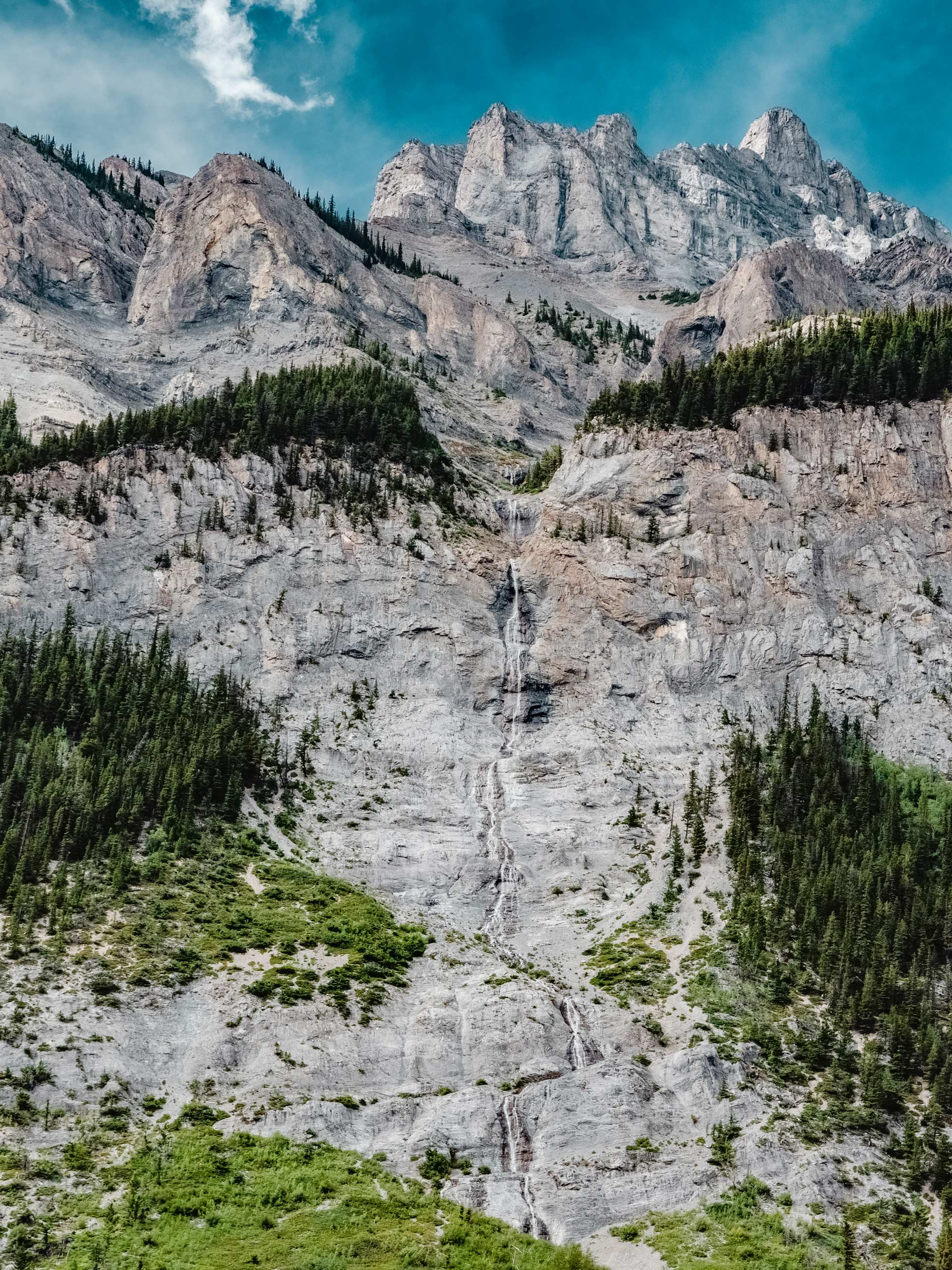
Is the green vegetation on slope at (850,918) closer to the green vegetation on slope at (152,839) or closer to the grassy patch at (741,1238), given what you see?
the grassy patch at (741,1238)

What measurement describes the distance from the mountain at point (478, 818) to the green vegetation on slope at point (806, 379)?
26.4 inches

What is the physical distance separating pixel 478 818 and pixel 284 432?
58283 millimetres

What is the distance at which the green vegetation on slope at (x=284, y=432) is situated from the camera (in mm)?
136375

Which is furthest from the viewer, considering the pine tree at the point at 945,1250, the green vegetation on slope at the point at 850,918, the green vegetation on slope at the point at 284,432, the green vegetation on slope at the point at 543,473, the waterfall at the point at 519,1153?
the green vegetation on slope at the point at 543,473

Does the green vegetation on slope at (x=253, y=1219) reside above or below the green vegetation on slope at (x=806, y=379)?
below

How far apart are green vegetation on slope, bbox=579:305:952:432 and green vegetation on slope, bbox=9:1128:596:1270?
101 metres

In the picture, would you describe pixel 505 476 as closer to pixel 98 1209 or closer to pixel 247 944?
pixel 247 944

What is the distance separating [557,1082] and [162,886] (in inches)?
1273

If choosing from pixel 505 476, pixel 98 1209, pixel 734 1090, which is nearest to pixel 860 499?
pixel 505 476

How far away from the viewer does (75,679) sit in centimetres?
10694

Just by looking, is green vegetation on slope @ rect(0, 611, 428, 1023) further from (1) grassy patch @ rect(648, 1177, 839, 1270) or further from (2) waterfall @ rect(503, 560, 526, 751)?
(1) grassy patch @ rect(648, 1177, 839, 1270)

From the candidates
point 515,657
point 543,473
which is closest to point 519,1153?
point 515,657

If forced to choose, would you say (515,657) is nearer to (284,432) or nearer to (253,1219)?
(284,432)

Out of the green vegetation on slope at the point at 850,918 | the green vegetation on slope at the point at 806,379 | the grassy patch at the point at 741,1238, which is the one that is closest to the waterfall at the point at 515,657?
the green vegetation on slope at the point at 850,918
